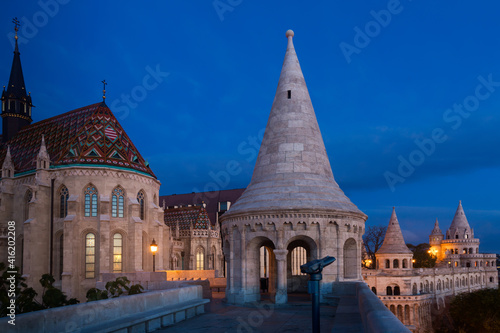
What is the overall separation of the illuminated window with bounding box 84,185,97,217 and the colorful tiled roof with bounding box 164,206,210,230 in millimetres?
19058

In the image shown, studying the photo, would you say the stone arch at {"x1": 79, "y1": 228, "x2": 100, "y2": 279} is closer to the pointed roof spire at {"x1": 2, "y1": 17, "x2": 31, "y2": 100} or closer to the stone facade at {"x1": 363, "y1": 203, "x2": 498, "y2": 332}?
the pointed roof spire at {"x1": 2, "y1": 17, "x2": 31, "y2": 100}

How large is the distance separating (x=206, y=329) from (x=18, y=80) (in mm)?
48485

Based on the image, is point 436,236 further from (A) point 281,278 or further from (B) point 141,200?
(A) point 281,278

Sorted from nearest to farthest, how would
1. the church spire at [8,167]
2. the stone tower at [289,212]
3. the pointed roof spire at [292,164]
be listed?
the stone tower at [289,212] < the pointed roof spire at [292,164] < the church spire at [8,167]

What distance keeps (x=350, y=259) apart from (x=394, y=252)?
47285 millimetres

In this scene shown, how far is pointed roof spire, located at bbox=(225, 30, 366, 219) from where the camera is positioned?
17.2 m

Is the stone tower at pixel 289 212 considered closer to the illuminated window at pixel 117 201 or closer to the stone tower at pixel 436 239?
the illuminated window at pixel 117 201

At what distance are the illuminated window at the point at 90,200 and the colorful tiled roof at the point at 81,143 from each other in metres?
2.04

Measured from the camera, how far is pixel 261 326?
11.4 m

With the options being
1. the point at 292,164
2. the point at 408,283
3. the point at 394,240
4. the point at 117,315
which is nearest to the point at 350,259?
the point at 292,164

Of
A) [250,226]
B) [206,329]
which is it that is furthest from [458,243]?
[206,329]

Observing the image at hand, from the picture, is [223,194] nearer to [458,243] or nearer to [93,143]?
[93,143]

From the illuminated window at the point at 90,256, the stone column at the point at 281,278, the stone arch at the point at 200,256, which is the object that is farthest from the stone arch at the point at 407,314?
the stone column at the point at 281,278

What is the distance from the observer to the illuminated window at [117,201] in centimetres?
3873
